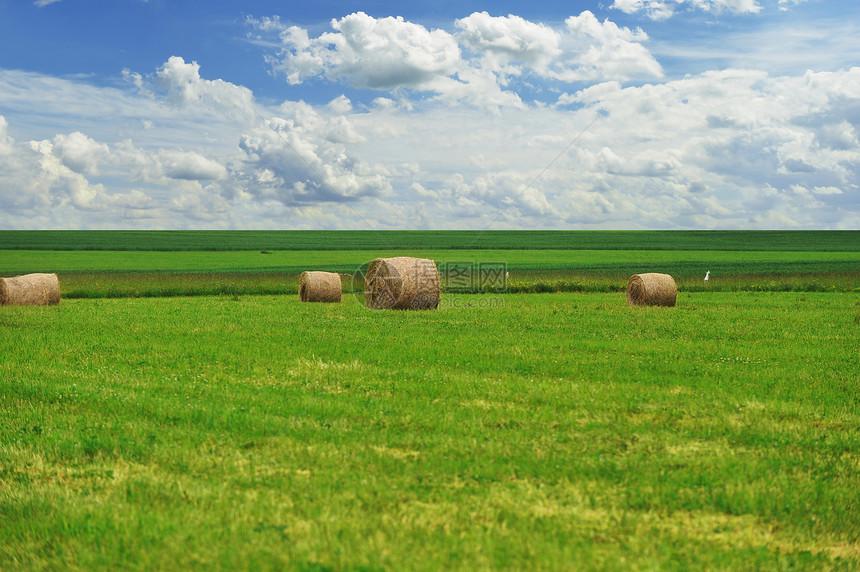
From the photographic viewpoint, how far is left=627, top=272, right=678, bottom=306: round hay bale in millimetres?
27500

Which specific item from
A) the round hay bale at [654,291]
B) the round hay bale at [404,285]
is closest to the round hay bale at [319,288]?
the round hay bale at [404,285]

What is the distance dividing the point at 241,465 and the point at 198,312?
17352 millimetres

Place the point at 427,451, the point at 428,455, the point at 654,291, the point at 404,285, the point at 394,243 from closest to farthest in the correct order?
the point at 428,455 < the point at 427,451 < the point at 404,285 < the point at 654,291 < the point at 394,243

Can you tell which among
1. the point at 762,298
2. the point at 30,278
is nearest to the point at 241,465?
the point at 30,278

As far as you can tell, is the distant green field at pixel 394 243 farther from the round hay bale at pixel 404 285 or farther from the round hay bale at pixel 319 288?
the round hay bale at pixel 404 285

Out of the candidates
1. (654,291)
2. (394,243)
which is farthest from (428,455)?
(394,243)

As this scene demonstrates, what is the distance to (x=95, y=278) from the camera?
41031 mm

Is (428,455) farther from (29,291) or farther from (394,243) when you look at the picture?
(394,243)

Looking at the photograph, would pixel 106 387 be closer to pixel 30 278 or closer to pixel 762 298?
pixel 30 278

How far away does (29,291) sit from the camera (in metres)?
27.2

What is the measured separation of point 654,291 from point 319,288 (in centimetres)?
1348

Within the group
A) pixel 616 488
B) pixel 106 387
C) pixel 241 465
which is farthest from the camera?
pixel 106 387

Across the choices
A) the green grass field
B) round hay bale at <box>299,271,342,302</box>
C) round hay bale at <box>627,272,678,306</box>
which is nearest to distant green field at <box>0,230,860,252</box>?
round hay bale at <box>299,271,342,302</box>

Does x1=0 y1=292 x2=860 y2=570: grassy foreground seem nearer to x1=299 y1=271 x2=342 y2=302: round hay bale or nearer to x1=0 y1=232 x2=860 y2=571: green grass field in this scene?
x1=0 y1=232 x2=860 y2=571: green grass field
